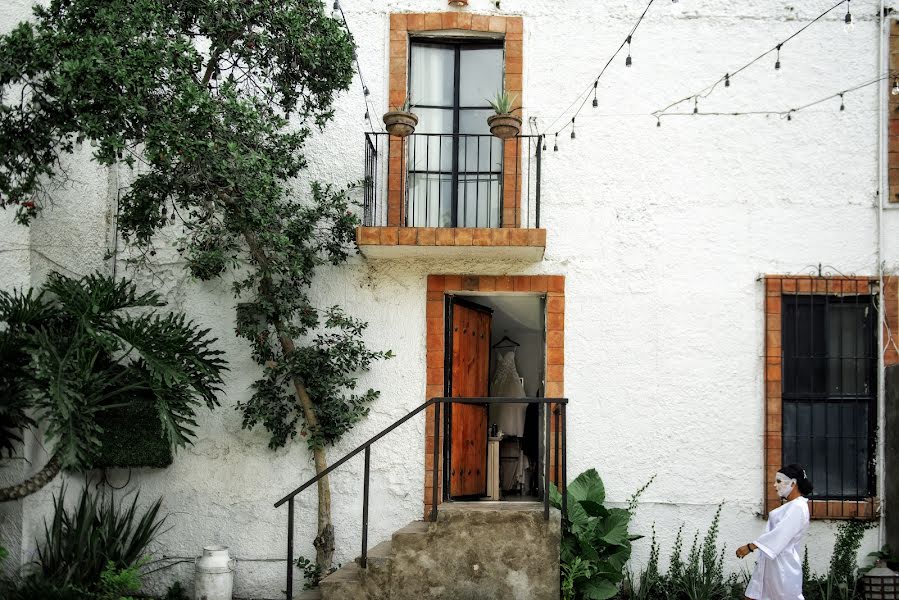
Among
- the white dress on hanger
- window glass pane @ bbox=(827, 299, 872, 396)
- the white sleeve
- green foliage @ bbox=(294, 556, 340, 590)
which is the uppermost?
window glass pane @ bbox=(827, 299, 872, 396)

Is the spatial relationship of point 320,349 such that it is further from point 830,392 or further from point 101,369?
point 830,392

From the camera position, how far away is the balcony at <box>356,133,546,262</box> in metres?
7.50

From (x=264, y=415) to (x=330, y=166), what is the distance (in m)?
2.29

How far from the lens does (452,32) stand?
27.4 ft

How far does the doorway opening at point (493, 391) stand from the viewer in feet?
26.9

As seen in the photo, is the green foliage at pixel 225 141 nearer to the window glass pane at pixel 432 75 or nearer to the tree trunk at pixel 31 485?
the window glass pane at pixel 432 75

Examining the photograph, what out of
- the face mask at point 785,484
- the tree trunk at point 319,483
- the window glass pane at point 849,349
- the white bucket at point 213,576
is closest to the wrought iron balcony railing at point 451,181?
the tree trunk at point 319,483

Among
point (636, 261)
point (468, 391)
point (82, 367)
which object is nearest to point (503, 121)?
point (636, 261)

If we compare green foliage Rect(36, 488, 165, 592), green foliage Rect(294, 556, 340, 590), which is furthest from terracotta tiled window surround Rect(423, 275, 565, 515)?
green foliage Rect(36, 488, 165, 592)

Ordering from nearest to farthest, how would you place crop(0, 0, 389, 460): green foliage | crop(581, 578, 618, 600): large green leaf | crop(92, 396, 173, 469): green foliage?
crop(0, 0, 389, 460): green foliage, crop(581, 578, 618, 600): large green leaf, crop(92, 396, 173, 469): green foliage

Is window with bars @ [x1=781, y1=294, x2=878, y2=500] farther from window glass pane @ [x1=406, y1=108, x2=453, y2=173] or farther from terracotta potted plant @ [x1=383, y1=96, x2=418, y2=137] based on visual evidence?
terracotta potted plant @ [x1=383, y1=96, x2=418, y2=137]

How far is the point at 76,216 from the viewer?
8.10 meters

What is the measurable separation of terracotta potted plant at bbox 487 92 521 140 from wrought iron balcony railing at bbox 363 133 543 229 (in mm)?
392

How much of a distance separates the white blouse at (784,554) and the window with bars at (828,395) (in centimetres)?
174
